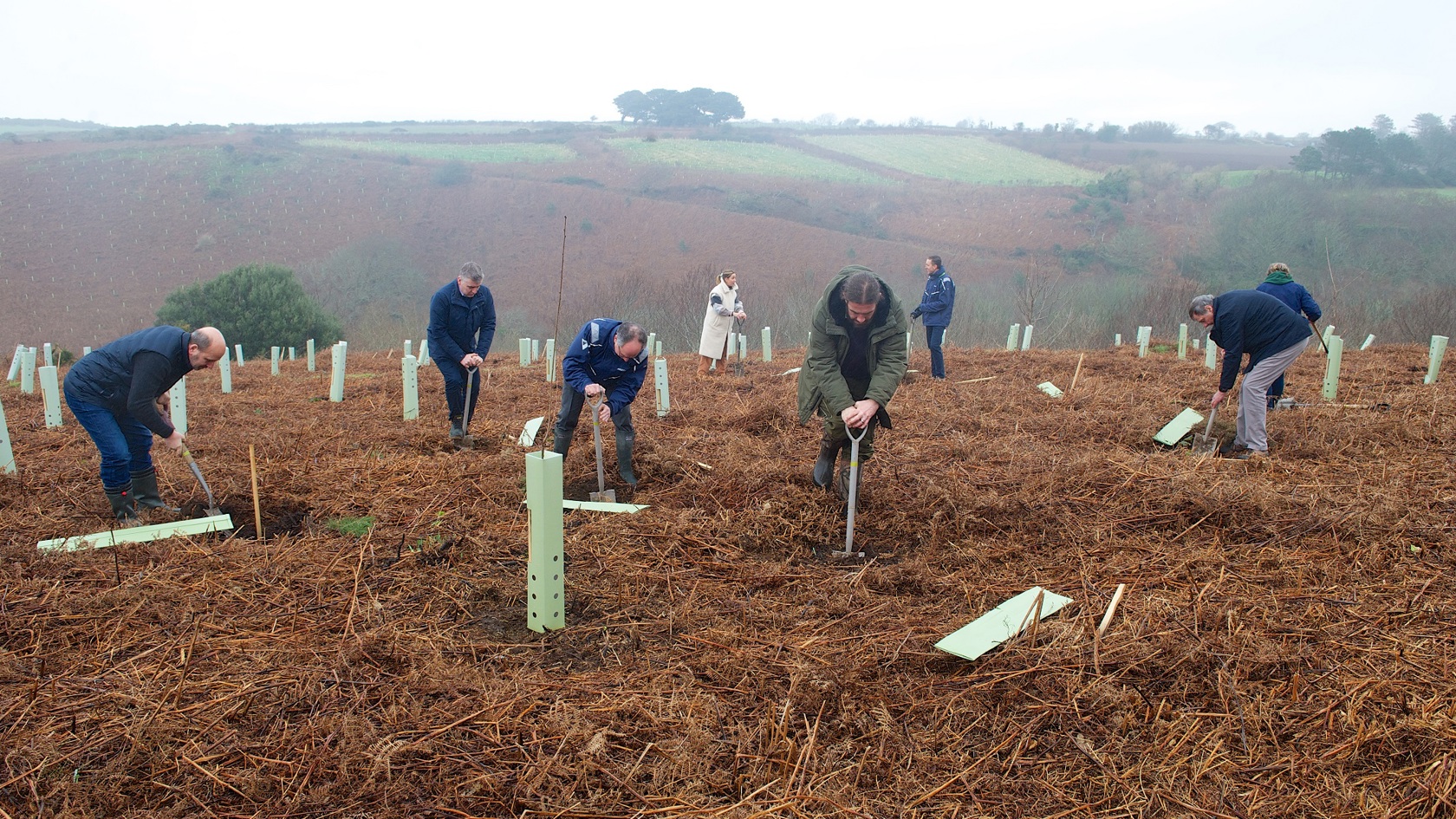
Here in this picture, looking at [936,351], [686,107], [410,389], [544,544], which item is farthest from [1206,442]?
[686,107]

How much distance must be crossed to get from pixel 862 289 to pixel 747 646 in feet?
6.74

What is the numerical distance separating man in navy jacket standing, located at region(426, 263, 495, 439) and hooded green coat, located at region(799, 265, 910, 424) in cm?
346

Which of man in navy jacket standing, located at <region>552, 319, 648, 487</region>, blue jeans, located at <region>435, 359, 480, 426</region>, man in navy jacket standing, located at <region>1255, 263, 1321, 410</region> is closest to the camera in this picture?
man in navy jacket standing, located at <region>552, 319, 648, 487</region>

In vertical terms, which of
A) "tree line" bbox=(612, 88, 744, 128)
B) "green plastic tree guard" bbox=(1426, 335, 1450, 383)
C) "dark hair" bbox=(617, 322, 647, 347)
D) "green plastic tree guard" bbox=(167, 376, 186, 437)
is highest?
"tree line" bbox=(612, 88, 744, 128)

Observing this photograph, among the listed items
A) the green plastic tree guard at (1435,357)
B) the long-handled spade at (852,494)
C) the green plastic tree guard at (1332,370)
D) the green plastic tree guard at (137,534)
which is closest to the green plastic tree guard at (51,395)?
the green plastic tree guard at (137,534)

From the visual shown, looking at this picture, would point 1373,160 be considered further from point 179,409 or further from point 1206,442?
point 179,409

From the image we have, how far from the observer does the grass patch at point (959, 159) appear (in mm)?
56344

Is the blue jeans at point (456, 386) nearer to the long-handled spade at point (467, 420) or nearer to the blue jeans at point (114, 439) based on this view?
the long-handled spade at point (467, 420)

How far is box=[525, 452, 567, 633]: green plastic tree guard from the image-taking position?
321 cm

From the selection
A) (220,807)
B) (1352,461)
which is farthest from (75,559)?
(1352,461)

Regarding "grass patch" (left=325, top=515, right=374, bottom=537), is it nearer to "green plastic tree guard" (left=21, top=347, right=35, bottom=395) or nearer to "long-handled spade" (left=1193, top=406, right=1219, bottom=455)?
"long-handled spade" (left=1193, top=406, right=1219, bottom=455)

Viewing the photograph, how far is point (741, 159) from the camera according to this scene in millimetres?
63000

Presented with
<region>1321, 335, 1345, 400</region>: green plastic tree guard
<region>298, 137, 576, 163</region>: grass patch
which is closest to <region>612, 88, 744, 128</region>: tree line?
<region>298, 137, 576, 163</region>: grass patch

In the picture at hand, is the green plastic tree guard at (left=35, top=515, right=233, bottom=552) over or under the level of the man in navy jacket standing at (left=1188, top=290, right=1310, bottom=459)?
under
